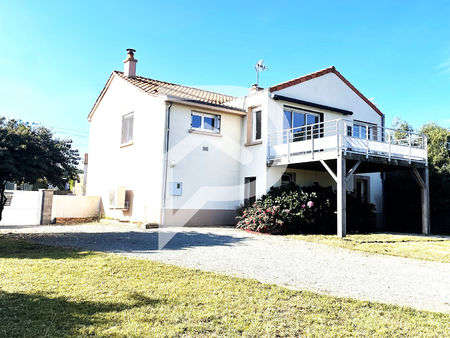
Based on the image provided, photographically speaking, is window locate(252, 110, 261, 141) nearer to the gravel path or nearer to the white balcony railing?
the white balcony railing

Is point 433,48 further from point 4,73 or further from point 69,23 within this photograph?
point 4,73

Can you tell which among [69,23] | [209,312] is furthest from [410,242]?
[69,23]

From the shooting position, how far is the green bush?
12.9 meters

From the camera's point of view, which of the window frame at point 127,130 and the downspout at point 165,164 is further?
the window frame at point 127,130

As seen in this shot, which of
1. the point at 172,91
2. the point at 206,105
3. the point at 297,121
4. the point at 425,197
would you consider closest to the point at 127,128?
the point at 172,91

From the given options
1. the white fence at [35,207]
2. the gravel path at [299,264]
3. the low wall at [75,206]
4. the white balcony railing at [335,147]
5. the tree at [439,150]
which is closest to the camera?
the gravel path at [299,264]

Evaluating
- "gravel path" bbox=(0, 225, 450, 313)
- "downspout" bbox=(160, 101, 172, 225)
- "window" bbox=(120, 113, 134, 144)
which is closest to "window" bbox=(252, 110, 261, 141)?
"downspout" bbox=(160, 101, 172, 225)

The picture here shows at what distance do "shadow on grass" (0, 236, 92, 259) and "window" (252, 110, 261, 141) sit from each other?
1026 cm

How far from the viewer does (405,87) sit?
21.2m

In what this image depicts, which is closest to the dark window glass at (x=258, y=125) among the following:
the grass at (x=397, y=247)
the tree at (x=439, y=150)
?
the grass at (x=397, y=247)

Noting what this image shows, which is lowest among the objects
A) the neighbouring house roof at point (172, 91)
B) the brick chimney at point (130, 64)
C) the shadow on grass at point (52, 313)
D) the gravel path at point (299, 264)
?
the shadow on grass at point (52, 313)

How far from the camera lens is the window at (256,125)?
53.1ft

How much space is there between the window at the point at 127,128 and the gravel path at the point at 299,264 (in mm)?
7253

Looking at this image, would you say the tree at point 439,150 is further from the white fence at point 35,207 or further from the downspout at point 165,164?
the white fence at point 35,207
